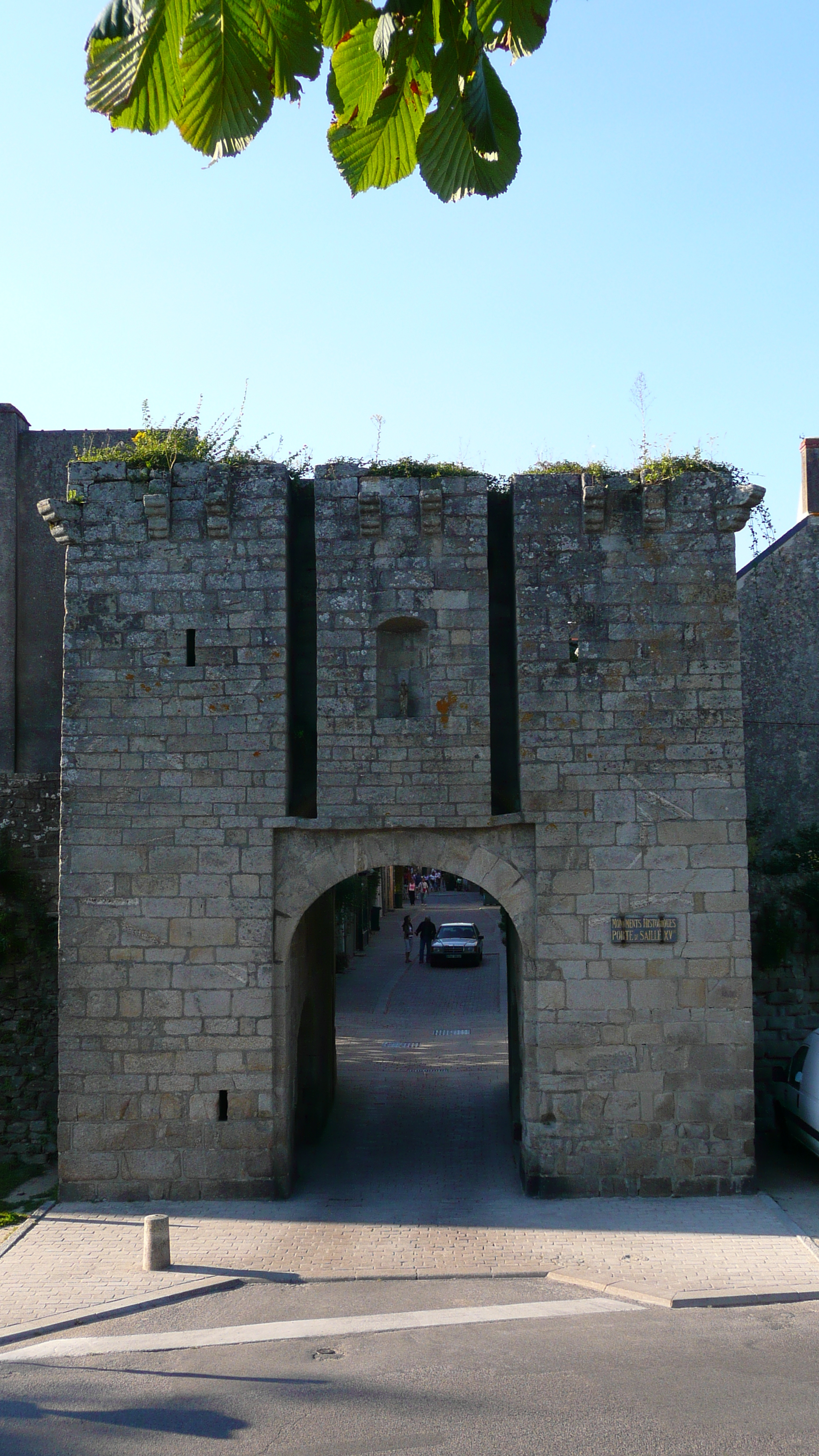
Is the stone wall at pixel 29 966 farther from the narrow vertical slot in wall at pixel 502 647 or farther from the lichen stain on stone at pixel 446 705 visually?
the narrow vertical slot in wall at pixel 502 647

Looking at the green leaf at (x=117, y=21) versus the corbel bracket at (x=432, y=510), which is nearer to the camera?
the green leaf at (x=117, y=21)

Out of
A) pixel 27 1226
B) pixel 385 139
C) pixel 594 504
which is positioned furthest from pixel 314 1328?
pixel 385 139

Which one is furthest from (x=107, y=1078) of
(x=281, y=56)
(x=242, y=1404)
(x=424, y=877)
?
(x=424, y=877)

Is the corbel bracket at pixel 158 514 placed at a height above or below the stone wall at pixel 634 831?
above

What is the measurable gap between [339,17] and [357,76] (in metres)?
0.12

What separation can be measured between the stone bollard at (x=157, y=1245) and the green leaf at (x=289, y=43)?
28.0 ft

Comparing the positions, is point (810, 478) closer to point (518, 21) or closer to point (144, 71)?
point (518, 21)

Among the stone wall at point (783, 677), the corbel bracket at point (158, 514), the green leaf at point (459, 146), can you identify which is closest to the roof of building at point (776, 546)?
the stone wall at point (783, 677)

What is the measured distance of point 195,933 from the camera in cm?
1043

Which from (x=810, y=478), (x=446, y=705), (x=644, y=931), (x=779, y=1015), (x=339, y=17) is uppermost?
(x=810, y=478)

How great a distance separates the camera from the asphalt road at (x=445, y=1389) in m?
5.80

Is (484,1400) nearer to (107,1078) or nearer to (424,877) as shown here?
(107,1078)

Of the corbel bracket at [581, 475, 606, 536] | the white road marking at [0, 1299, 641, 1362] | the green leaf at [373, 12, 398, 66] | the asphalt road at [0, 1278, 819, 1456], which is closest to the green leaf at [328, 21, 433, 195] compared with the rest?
the green leaf at [373, 12, 398, 66]

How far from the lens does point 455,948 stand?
2783cm
